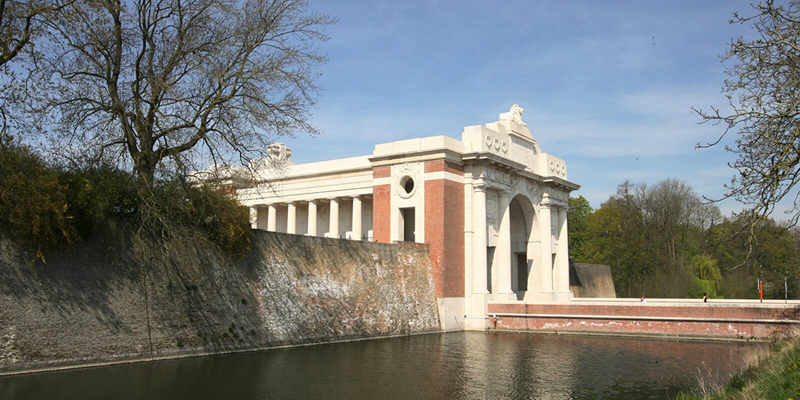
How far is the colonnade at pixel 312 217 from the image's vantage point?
138 ft

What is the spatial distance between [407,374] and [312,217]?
93.7 ft

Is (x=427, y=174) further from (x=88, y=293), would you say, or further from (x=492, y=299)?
(x=88, y=293)

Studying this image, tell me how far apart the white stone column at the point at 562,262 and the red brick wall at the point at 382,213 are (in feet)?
50.7

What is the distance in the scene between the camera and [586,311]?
31.0 m

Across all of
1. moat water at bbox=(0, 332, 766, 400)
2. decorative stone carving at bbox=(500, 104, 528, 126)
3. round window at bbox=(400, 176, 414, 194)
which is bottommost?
moat water at bbox=(0, 332, 766, 400)

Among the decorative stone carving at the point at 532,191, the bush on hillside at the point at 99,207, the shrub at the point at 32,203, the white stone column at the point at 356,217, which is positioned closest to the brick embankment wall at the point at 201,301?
the shrub at the point at 32,203

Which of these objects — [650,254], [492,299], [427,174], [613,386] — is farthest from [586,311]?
[650,254]

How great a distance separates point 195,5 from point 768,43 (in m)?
16.7

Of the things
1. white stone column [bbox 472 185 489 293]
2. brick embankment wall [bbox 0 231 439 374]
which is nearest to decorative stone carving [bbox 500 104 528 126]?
white stone column [bbox 472 185 489 293]

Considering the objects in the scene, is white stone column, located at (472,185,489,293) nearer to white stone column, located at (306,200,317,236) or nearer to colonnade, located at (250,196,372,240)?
colonnade, located at (250,196,372,240)

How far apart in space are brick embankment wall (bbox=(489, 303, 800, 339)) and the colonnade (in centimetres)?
1263

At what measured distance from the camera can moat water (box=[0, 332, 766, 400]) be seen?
14.1 meters

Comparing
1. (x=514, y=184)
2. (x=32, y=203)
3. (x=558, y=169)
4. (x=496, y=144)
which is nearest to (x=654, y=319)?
(x=514, y=184)

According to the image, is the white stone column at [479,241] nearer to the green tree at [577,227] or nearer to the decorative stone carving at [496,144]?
the decorative stone carving at [496,144]
